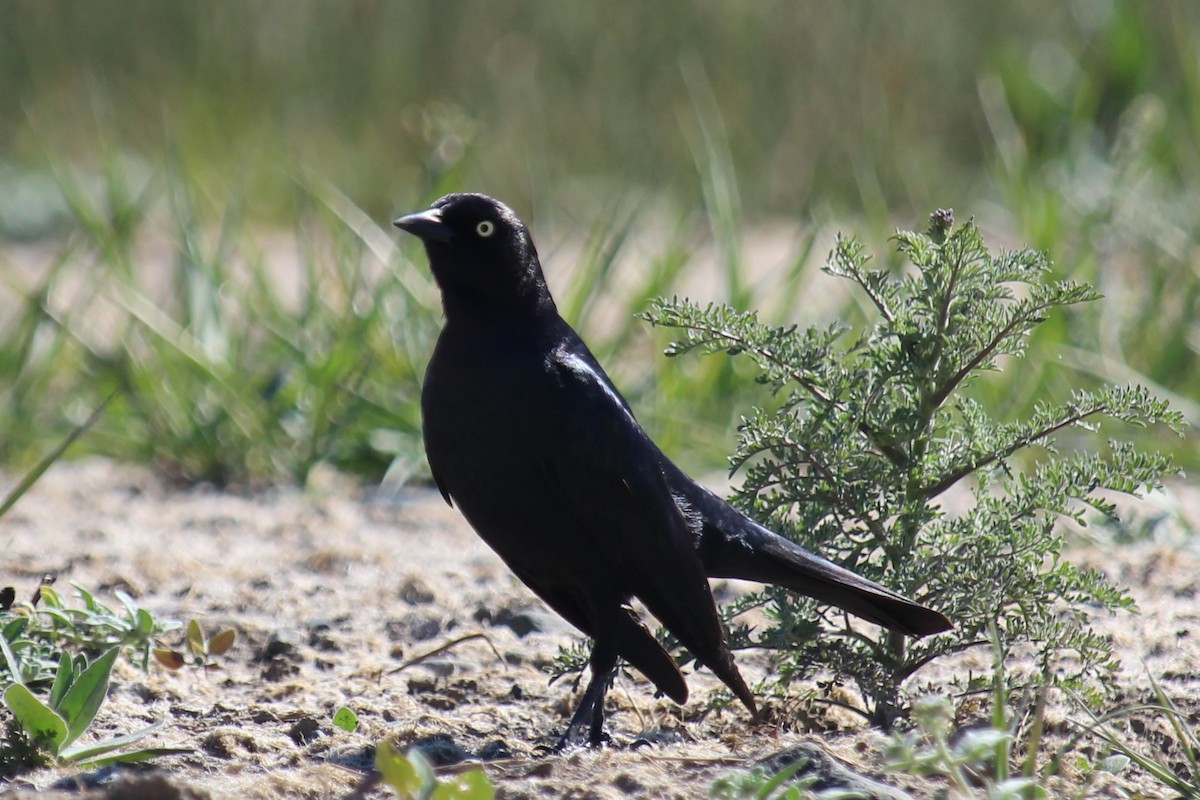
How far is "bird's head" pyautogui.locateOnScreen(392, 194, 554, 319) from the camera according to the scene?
2.90m

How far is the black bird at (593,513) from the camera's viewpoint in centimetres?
263

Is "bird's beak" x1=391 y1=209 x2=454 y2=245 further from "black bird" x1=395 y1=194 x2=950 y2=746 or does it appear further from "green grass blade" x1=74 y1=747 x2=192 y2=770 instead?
"green grass blade" x1=74 y1=747 x2=192 y2=770

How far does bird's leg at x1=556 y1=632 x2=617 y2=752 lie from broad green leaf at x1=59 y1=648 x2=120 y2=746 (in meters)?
0.78

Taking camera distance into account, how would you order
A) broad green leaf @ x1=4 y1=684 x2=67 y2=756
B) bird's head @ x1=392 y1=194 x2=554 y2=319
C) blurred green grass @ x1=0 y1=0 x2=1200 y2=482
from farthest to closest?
1. blurred green grass @ x1=0 y1=0 x2=1200 y2=482
2. bird's head @ x1=392 y1=194 x2=554 y2=319
3. broad green leaf @ x1=4 y1=684 x2=67 y2=756

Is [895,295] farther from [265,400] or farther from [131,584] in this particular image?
[265,400]

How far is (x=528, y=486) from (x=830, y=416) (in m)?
0.54

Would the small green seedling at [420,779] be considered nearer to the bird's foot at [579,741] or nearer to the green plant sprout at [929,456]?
the bird's foot at [579,741]

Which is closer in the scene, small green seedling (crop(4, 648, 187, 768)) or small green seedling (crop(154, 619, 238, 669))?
small green seedling (crop(4, 648, 187, 768))

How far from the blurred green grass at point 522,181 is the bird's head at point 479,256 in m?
1.35

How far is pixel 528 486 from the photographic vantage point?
264 cm

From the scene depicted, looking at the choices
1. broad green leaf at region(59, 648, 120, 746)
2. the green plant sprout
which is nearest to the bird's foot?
the green plant sprout

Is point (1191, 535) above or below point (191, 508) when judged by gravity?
above

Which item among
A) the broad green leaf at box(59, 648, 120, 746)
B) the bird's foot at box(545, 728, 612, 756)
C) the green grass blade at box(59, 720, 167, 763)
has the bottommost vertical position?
the green grass blade at box(59, 720, 167, 763)

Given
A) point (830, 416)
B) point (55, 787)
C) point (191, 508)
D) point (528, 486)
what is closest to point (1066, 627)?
point (830, 416)
